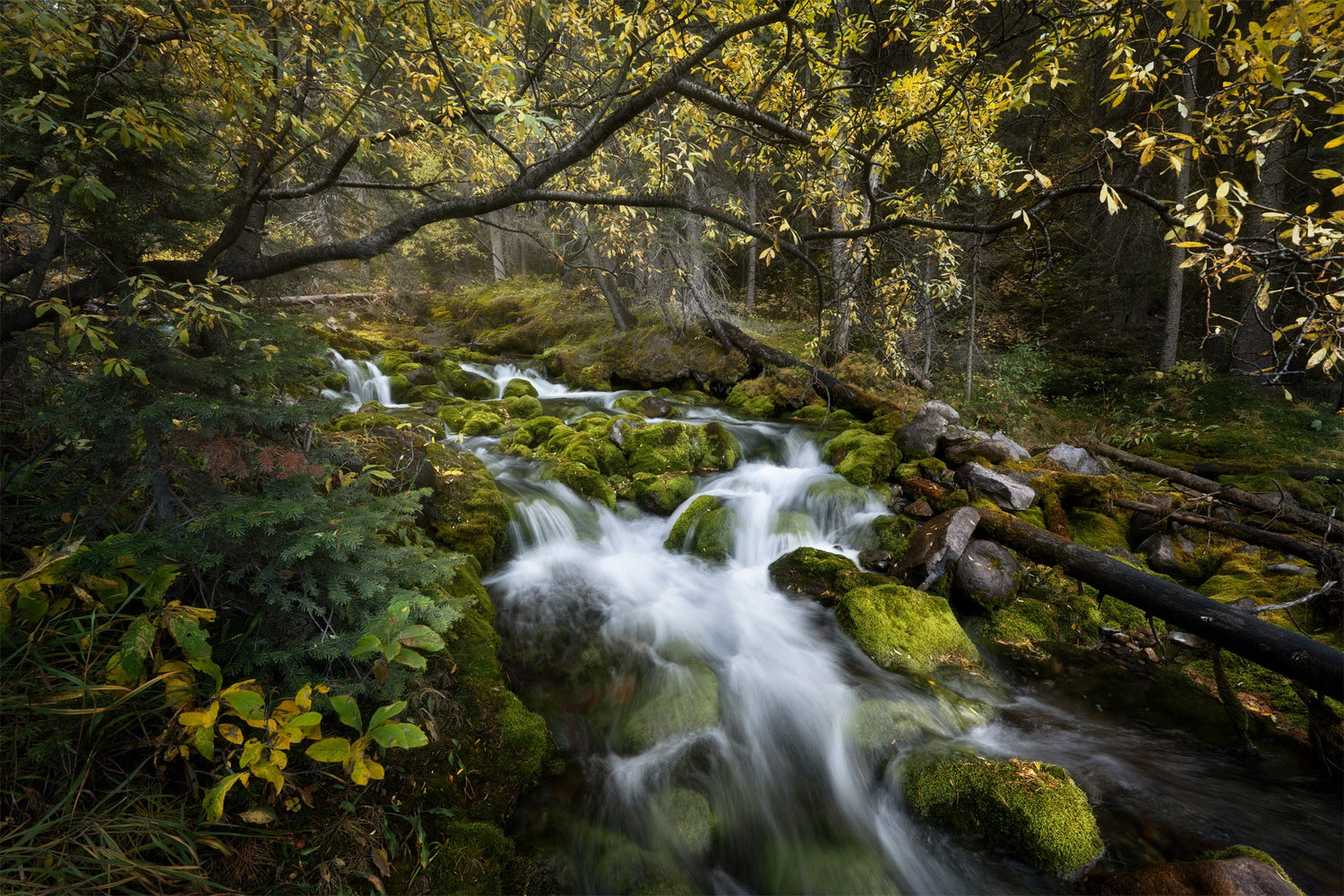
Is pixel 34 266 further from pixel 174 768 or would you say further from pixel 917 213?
pixel 917 213

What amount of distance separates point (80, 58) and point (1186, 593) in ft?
29.0

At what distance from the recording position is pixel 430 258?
23922 millimetres

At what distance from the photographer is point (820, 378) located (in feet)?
33.7

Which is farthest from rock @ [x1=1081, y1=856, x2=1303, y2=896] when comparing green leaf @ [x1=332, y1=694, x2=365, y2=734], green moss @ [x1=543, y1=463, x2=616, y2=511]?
green moss @ [x1=543, y1=463, x2=616, y2=511]

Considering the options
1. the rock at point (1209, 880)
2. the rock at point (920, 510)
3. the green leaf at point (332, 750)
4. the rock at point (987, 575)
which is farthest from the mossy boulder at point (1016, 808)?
the rock at point (920, 510)

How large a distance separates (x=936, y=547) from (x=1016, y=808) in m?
2.98

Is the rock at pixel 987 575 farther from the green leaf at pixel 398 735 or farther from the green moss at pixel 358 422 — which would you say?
the green moss at pixel 358 422

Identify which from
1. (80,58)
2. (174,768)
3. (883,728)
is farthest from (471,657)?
(80,58)

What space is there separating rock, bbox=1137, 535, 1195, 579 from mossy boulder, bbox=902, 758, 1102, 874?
4210 millimetres

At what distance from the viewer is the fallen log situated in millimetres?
3275

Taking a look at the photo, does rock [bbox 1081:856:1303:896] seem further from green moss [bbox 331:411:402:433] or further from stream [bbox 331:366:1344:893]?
green moss [bbox 331:411:402:433]

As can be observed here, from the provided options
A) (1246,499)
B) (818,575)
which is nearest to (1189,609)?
(818,575)

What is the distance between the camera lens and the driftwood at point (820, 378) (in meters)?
10.0

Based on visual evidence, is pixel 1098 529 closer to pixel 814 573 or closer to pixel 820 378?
pixel 814 573
